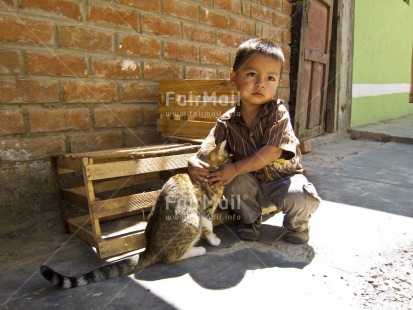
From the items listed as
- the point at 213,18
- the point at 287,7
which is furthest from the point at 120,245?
the point at 287,7

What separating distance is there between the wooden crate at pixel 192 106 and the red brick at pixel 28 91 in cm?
88

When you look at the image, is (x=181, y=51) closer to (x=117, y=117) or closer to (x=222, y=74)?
(x=222, y=74)

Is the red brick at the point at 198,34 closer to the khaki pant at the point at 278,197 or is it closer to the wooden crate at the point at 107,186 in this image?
the wooden crate at the point at 107,186

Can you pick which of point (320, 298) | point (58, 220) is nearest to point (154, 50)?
point (58, 220)

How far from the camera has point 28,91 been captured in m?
2.44

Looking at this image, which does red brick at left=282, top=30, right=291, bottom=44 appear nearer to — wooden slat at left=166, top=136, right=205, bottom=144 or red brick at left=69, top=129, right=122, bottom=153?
wooden slat at left=166, top=136, right=205, bottom=144

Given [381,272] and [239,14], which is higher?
[239,14]

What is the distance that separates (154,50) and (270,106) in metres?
1.37

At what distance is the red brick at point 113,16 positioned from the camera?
2.73 m

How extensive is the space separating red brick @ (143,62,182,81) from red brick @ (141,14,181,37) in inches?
11.4

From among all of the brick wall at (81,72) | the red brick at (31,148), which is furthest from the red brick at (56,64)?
the red brick at (31,148)

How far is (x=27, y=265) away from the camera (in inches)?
79.5

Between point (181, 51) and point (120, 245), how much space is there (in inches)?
80.2

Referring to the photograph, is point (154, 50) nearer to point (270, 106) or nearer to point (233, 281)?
point (270, 106)
